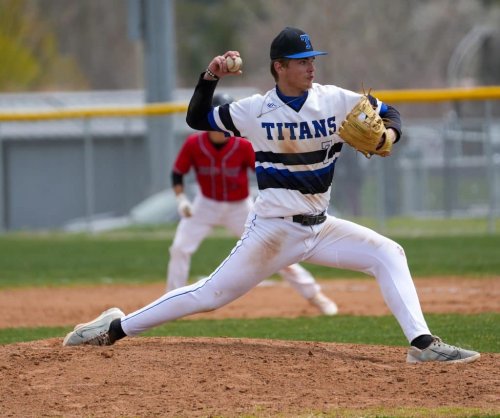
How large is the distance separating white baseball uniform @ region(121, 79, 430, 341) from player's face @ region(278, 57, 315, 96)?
0.07 m

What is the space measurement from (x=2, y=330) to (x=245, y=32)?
32862mm

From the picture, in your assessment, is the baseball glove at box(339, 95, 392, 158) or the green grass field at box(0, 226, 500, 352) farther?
the green grass field at box(0, 226, 500, 352)

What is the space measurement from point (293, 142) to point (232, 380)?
1.35m

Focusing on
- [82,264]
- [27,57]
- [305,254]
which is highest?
[27,57]

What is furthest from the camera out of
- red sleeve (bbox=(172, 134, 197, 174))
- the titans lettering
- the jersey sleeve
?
red sleeve (bbox=(172, 134, 197, 174))

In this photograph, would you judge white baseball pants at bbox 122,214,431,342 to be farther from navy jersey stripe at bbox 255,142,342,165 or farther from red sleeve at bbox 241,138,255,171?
red sleeve at bbox 241,138,255,171

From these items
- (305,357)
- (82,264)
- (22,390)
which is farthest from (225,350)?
(82,264)

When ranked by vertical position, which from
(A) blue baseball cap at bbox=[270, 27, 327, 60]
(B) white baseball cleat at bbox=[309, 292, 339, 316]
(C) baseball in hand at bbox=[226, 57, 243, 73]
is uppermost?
(A) blue baseball cap at bbox=[270, 27, 327, 60]

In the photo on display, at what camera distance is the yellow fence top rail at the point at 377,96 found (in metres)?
15.0

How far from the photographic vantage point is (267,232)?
611 centimetres

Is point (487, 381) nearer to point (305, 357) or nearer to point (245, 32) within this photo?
point (305, 357)

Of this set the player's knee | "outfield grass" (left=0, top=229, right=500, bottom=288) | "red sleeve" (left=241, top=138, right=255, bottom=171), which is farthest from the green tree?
the player's knee

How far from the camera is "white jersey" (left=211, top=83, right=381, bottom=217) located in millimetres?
6023

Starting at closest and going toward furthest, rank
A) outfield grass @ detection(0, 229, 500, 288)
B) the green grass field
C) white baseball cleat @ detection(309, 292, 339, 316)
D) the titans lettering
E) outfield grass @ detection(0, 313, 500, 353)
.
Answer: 1. the titans lettering
2. outfield grass @ detection(0, 313, 500, 353)
3. the green grass field
4. white baseball cleat @ detection(309, 292, 339, 316)
5. outfield grass @ detection(0, 229, 500, 288)
